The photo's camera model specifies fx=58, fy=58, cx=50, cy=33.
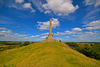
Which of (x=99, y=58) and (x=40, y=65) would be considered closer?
(x=40, y=65)

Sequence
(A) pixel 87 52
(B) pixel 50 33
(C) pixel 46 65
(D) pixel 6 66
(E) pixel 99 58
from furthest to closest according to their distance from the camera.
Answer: (B) pixel 50 33, (A) pixel 87 52, (E) pixel 99 58, (D) pixel 6 66, (C) pixel 46 65

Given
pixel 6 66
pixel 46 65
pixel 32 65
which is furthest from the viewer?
pixel 6 66

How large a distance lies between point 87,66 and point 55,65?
7173mm

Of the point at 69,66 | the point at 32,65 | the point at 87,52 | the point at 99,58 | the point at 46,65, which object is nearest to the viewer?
the point at 69,66

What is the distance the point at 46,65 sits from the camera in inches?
536

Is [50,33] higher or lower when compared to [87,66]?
higher

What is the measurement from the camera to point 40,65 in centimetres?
1401

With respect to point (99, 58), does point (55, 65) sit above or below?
above

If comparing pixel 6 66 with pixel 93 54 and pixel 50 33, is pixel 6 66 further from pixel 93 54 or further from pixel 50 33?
pixel 93 54

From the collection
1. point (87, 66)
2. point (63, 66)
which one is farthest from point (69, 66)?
point (87, 66)

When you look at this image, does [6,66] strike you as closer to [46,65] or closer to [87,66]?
[46,65]

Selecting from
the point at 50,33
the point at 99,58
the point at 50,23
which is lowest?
the point at 99,58

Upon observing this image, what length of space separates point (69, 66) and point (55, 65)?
306cm

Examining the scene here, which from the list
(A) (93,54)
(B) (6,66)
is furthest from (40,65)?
(A) (93,54)
